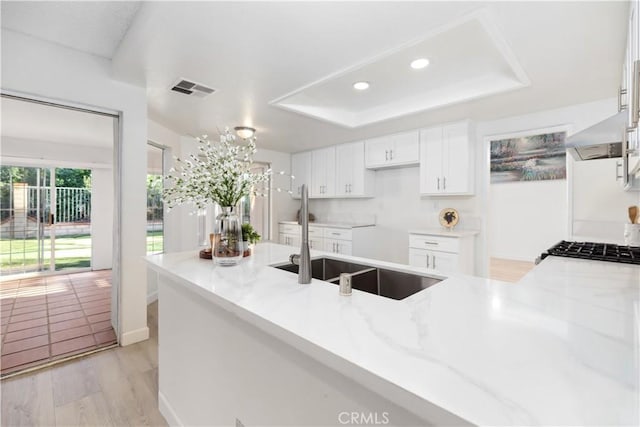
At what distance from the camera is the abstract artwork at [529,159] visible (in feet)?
17.3

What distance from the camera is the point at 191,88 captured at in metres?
2.66

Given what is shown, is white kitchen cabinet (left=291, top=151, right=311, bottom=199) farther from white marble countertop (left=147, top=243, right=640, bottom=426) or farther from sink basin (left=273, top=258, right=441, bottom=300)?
white marble countertop (left=147, top=243, right=640, bottom=426)

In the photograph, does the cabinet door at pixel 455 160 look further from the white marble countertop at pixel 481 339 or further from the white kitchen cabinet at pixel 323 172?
the white marble countertop at pixel 481 339

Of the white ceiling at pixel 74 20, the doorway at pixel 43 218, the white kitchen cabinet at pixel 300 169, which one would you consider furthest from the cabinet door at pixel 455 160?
the doorway at pixel 43 218

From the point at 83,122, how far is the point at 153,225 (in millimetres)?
1453

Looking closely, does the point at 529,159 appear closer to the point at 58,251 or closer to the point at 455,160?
the point at 455,160

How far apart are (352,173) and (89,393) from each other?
3944mm

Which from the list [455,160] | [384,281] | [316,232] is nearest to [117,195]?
[384,281]

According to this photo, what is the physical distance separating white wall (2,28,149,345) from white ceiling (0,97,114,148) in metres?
0.20

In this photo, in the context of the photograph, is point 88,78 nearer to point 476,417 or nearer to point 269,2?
point 269,2

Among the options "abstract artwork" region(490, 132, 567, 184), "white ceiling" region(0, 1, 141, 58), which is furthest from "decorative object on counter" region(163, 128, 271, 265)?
"abstract artwork" region(490, 132, 567, 184)

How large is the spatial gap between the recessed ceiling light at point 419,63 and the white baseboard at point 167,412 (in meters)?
2.95

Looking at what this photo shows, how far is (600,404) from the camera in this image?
0.49 metres

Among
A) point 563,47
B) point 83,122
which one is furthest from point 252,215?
point 563,47
